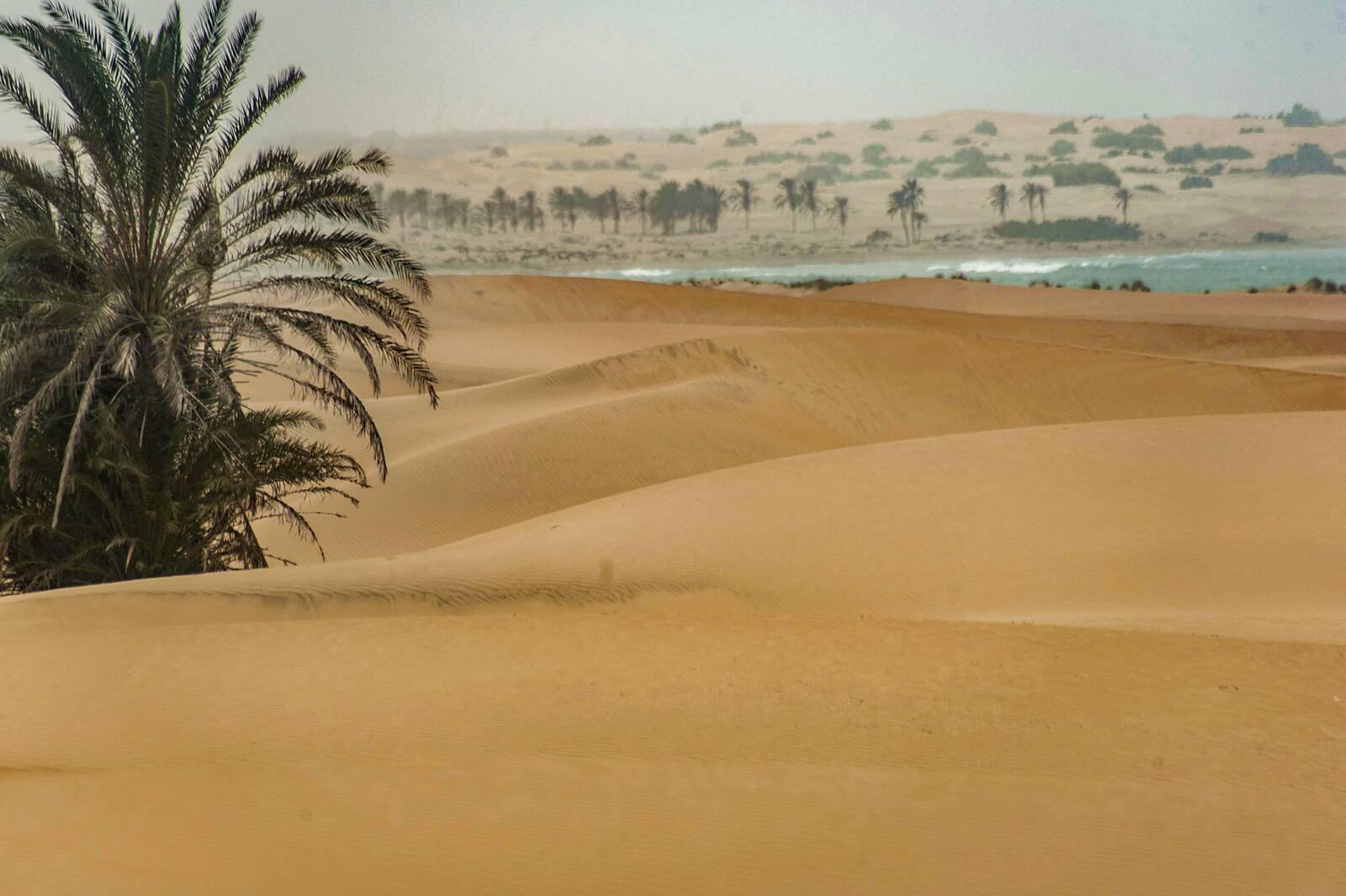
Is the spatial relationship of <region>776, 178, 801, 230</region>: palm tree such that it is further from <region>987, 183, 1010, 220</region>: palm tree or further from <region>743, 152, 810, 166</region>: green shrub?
<region>987, 183, 1010, 220</region>: palm tree

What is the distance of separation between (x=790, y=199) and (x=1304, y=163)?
12.9 m

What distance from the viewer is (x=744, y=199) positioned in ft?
105

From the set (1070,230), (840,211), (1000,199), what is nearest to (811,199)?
(840,211)

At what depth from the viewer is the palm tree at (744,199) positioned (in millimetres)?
31938

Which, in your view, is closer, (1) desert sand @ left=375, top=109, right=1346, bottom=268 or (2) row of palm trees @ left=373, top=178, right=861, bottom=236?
(1) desert sand @ left=375, top=109, right=1346, bottom=268

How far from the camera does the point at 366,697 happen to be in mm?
4934

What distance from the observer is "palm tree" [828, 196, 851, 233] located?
1264 inches

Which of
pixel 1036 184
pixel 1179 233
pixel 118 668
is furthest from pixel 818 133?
pixel 118 668

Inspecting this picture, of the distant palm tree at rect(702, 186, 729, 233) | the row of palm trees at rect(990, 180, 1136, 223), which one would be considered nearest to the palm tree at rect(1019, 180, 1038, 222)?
the row of palm trees at rect(990, 180, 1136, 223)

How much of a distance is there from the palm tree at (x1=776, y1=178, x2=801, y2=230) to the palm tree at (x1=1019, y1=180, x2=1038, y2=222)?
5.97 meters

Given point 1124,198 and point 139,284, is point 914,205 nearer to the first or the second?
point 1124,198

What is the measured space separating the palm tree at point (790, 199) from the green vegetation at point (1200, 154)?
954 cm

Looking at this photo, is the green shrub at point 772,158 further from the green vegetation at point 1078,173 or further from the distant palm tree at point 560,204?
the green vegetation at point 1078,173

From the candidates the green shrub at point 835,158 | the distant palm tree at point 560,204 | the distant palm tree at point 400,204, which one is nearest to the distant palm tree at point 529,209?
the distant palm tree at point 560,204
